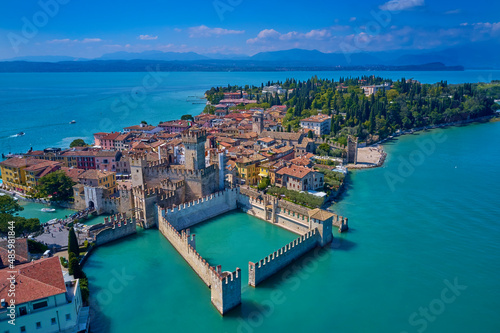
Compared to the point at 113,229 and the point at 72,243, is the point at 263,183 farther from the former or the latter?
the point at 72,243

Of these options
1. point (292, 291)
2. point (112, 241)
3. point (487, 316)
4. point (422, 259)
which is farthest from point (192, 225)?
point (487, 316)

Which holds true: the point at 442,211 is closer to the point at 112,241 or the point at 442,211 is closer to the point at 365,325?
the point at 365,325

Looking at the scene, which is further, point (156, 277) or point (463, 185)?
point (463, 185)

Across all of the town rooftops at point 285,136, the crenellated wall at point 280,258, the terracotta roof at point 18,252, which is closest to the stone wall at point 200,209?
the crenellated wall at point 280,258

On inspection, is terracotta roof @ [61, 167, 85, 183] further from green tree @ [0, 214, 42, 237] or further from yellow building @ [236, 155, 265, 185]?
yellow building @ [236, 155, 265, 185]

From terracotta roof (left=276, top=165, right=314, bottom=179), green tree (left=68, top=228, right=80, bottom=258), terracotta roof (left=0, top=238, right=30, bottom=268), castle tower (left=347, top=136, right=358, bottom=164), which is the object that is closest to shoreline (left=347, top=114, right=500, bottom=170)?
castle tower (left=347, top=136, right=358, bottom=164)

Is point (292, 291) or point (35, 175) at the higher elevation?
point (35, 175)

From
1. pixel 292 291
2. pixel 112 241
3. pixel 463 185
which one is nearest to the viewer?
pixel 292 291
